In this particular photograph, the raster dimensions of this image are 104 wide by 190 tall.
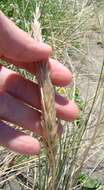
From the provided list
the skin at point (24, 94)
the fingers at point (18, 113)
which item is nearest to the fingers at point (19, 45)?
the skin at point (24, 94)

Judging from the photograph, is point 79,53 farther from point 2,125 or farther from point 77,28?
point 2,125

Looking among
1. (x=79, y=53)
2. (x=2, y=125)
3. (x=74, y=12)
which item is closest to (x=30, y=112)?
(x=2, y=125)

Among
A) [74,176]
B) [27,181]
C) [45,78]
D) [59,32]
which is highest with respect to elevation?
[45,78]

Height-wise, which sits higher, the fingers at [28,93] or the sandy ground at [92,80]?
the fingers at [28,93]

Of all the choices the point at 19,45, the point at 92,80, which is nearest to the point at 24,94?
the point at 19,45

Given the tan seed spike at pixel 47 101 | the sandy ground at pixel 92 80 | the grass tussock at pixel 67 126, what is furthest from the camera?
the sandy ground at pixel 92 80

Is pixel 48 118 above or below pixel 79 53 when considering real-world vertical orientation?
above

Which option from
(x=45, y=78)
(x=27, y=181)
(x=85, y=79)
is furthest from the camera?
(x=85, y=79)

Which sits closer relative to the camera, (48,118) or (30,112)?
(48,118)

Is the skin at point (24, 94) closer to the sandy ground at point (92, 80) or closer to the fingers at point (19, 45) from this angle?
the fingers at point (19, 45)
